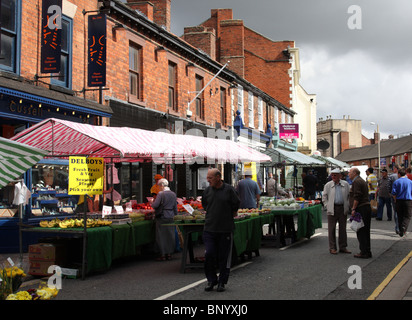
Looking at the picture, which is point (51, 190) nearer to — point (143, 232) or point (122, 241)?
point (143, 232)

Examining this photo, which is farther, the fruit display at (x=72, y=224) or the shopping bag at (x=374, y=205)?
the shopping bag at (x=374, y=205)

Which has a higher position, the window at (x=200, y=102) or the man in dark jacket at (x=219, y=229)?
the window at (x=200, y=102)

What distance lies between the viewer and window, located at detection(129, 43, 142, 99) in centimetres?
1756

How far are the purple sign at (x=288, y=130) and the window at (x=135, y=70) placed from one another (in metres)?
18.1

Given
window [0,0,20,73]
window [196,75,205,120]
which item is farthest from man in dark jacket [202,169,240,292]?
window [196,75,205,120]

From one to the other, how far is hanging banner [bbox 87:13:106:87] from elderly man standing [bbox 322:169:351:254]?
24.4 ft

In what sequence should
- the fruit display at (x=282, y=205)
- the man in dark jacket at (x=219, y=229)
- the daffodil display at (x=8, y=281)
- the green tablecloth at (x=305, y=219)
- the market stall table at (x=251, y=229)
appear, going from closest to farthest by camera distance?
the daffodil display at (x=8, y=281) → the man in dark jacket at (x=219, y=229) → the market stall table at (x=251, y=229) → the green tablecloth at (x=305, y=219) → the fruit display at (x=282, y=205)

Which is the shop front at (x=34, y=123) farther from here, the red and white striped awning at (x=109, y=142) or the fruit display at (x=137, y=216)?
the fruit display at (x=137, y=216)

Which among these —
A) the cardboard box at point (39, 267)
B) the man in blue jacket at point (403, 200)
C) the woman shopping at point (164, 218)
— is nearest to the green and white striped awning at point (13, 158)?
the cardboard box at point (39, 267)

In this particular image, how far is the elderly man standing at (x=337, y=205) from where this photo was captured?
1084cm

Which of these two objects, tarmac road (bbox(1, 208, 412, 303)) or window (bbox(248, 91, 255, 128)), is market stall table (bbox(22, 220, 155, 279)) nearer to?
tarmac road (bbox(1, 208, 412, 303))
